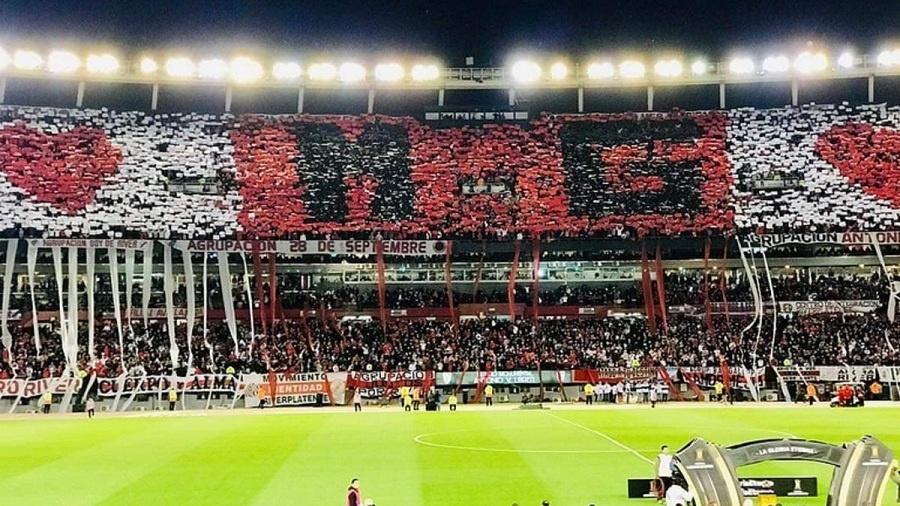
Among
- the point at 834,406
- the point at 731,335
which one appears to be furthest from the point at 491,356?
the point at 834,406

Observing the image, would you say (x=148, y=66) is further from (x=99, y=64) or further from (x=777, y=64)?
(x=777, y=64)

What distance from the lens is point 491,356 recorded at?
51.9 m

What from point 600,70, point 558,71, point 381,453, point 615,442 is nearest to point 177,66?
point 558,71

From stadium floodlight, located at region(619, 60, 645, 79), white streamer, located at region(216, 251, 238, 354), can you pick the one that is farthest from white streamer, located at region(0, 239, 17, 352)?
stadium floodlight, located at region(619, 60, 645, 79)

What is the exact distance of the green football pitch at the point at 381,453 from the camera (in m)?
18.3

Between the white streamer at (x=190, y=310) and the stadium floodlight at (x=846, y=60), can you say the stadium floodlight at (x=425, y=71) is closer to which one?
the white streamer at (x=190, y=310)

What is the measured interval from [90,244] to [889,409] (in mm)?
42744

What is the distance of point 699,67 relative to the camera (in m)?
67.2

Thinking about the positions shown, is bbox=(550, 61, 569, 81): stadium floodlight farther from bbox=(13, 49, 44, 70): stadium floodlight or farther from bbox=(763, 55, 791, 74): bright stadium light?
bbox=(13, 49, 44, 70): stadium floodlight

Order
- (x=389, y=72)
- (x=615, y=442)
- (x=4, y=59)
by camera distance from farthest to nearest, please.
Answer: (x=389, y=72), (x=4, y=59), (x=615, y=442)

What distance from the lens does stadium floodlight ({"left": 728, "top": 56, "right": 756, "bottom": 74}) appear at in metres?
65.9

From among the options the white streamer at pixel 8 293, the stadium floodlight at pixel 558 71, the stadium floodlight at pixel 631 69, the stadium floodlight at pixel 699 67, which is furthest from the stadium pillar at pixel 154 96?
the stadium floodlight at pixel 699 67

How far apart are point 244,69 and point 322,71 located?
5545 mm

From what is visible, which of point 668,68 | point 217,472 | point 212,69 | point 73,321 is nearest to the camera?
point 217,472
